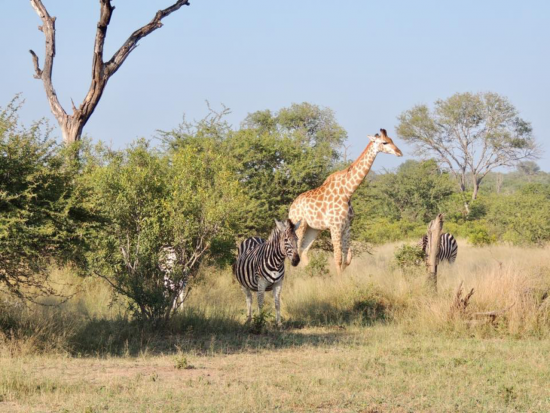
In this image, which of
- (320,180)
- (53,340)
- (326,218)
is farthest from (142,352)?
(320,180)

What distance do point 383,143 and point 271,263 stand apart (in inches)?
157

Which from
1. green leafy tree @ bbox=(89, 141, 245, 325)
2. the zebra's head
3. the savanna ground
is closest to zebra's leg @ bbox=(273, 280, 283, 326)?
the savanna ground

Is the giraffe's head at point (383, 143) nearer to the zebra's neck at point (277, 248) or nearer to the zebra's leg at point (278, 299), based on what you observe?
the zebra's neck at point (277, 248)

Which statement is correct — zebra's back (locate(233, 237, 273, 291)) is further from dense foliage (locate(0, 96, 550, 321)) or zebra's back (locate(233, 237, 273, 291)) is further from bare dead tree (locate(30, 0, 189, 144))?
bare dead tree (locate(30, 0, 189, 144))

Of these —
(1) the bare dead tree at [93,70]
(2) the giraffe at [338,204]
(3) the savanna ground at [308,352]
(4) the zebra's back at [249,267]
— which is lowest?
(3) the savanna ground at [308,352]

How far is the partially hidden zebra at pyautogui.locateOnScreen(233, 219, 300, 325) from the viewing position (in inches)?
419

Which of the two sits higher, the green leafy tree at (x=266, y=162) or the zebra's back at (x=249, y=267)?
the green leafy tree at (x=266, y=162)

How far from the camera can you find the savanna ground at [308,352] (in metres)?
6.78

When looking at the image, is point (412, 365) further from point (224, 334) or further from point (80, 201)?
point (80, 201)

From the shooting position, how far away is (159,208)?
10.4 m

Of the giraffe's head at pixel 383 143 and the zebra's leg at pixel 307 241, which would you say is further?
the zebra's leg at pixel 307 241

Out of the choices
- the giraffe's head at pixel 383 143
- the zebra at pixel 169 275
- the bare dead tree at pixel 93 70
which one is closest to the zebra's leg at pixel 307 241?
the giraffe's head at pixel 383 143

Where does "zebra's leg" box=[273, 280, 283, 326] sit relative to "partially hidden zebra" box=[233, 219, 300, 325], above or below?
below

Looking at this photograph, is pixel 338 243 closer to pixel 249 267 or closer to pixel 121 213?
pixel 249 267
